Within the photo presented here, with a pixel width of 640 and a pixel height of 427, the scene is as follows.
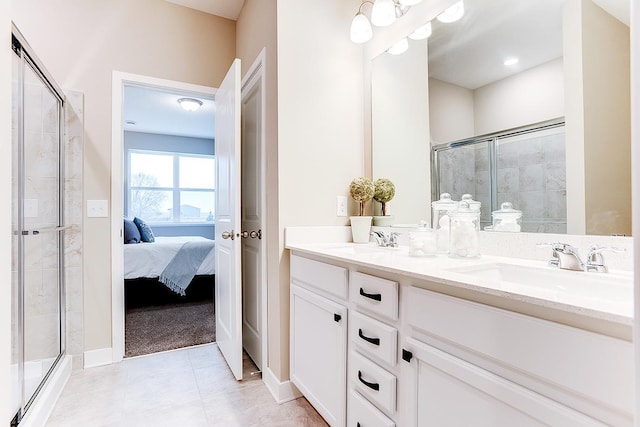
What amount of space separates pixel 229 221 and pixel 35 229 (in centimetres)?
103

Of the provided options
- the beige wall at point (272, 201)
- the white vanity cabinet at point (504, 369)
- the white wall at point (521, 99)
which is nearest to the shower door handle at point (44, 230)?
the beige wall at point (272, 201)

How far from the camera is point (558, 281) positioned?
1010mm

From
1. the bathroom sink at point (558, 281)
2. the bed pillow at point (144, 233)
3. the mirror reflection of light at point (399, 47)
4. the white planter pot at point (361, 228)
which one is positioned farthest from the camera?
the bed pillow at point (144, 233)

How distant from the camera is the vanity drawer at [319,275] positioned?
4.48 feet

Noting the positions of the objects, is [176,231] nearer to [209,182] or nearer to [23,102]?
[209,182]

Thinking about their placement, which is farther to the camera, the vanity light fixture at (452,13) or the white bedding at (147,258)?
the white bedding at (147,258)

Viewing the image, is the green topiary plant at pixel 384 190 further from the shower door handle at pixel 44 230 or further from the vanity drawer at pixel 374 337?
the shower door handle at pixel 44 230

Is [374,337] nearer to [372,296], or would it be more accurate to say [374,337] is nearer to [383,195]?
[372,296]

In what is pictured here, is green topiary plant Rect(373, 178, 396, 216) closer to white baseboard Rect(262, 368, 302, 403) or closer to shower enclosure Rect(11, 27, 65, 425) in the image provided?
white baseboard Rect(262, 368, 302, 403)

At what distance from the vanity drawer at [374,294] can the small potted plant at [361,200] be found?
70 centimetres

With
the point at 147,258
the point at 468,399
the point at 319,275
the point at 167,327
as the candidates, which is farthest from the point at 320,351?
the point at 147,258

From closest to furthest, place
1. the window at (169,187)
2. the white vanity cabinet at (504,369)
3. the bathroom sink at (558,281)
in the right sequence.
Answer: the white vanity cabinet at (504,369), the bathroom sink at (558,281), the window at (169,187)

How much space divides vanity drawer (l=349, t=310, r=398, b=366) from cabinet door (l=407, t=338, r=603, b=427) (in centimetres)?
8

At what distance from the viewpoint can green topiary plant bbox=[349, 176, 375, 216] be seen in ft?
6.42
